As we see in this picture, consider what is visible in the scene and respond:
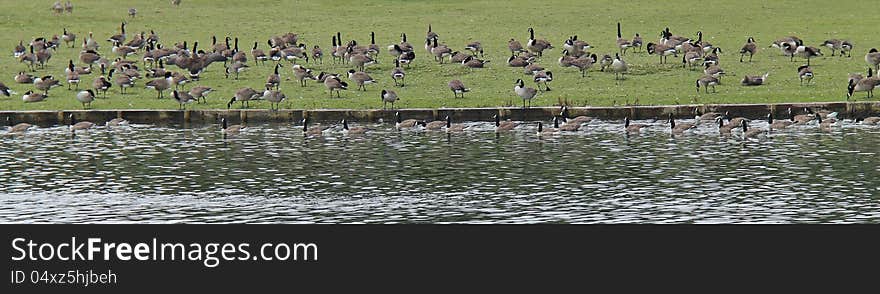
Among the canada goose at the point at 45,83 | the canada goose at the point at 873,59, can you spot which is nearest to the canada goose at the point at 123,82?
the canada goose at the point at 45,83

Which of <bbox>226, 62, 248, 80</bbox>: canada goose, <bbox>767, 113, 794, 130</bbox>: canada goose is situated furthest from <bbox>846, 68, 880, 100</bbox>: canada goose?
<bbox>226, 62, 248, 80</bbox>: canada goose

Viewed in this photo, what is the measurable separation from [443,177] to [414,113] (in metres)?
15.5

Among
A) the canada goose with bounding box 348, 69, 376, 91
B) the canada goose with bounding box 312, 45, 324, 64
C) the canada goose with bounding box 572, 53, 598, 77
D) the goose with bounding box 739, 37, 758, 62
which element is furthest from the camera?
the canada goose with bounding box 312, 45, 324, 64

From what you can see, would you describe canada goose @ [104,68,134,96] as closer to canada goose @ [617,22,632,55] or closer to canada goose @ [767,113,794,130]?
canada goose @ [617,22,632,55]

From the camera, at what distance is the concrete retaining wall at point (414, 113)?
180 feet

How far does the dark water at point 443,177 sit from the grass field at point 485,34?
280 inches

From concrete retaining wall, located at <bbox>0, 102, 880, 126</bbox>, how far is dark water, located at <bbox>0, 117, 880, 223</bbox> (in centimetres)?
281

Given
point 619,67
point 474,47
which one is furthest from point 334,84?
point 474,47

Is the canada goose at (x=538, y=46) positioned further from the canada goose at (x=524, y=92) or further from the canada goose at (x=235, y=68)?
the canada goose at (x=524, y=92)

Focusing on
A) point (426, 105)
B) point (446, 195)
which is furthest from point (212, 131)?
point (446, 195)

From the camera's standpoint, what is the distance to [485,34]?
78250 millimetres

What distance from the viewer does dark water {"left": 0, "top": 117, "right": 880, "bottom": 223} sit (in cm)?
3484

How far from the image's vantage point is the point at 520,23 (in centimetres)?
8256
